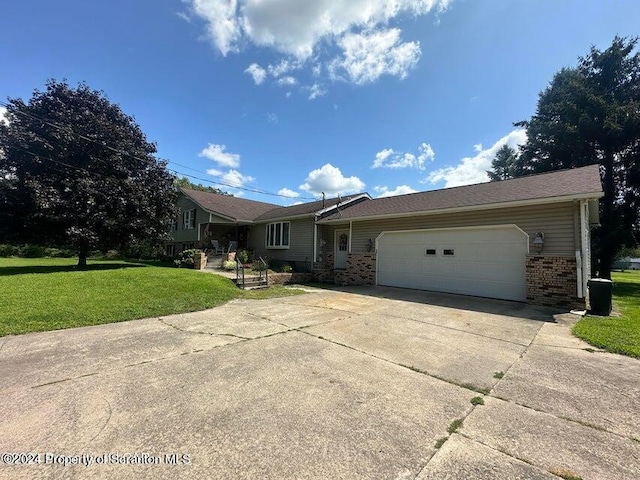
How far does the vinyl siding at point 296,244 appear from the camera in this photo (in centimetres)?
1574

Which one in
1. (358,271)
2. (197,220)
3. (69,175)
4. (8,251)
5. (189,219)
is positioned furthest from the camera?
(8,251)

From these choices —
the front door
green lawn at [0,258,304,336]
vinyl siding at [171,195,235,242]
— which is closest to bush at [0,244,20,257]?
vinyl siding at [171,195,235,242]

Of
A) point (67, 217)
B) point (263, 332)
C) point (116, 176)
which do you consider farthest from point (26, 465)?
point (116, 176)

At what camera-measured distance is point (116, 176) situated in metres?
15.3

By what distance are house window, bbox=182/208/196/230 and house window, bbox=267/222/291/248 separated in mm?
5962

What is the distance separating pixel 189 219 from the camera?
21.2 m

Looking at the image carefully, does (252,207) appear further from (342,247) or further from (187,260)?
(342,247)

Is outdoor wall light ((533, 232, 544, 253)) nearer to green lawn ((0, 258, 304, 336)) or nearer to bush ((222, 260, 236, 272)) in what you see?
green lawn ((0, 258, 304, 336))

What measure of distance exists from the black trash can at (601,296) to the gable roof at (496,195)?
2286mm

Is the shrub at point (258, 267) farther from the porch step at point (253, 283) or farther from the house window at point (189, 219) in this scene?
the house window at point (189, 219)

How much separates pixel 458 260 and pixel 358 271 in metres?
4.60

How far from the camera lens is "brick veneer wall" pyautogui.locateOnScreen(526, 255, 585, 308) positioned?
849 cm

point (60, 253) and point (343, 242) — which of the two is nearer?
point (343, 242)

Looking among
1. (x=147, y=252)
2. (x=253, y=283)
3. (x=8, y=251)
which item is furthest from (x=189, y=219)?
(x=8, y=251)
